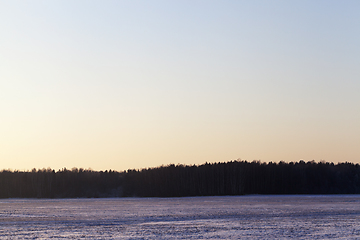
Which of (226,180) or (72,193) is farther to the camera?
(72,193)

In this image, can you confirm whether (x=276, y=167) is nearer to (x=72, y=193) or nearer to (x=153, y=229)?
(x=72, y=193)

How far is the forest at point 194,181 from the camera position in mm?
153250

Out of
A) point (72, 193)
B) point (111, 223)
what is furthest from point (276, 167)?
point (111, 223)

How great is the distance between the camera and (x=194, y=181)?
510 ft

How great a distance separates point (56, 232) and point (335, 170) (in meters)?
154

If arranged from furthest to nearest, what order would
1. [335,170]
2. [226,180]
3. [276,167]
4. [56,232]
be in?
[335,170]
[276,167]
[226,180]
[56,232]

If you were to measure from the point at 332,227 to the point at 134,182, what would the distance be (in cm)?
14076

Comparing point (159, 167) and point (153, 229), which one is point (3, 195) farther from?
point (153, 229)

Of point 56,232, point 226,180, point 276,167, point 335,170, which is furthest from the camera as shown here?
point 335,170

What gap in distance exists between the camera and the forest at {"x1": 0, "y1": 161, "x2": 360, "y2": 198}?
6033 inches

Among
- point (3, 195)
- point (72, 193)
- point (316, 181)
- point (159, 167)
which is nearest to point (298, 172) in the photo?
point (316, 181)

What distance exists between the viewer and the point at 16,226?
3988cm

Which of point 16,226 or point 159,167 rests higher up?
point 159,167

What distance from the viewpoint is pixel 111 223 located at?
42000 millimetres
